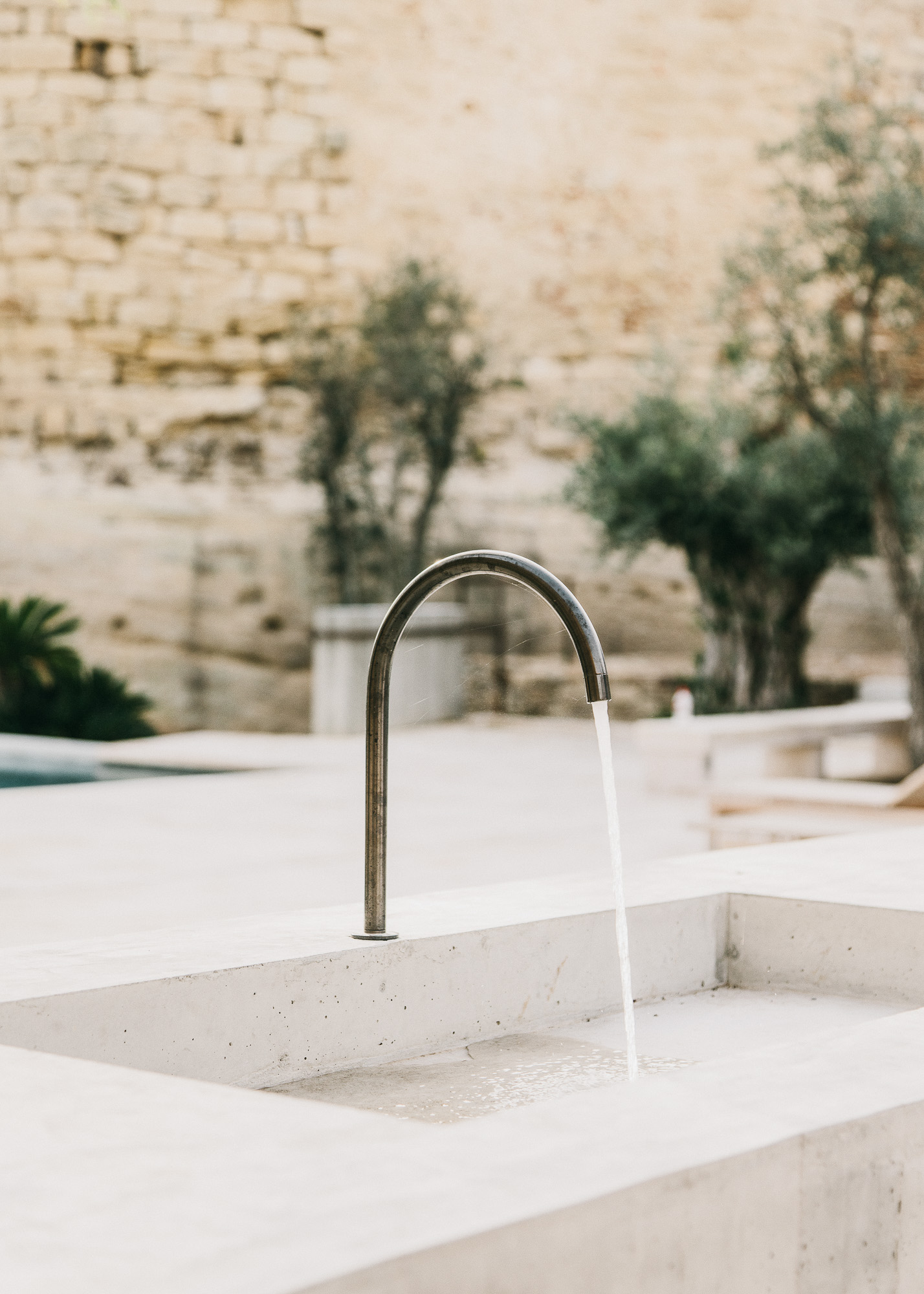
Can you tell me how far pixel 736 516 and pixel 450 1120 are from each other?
9813 millimetres

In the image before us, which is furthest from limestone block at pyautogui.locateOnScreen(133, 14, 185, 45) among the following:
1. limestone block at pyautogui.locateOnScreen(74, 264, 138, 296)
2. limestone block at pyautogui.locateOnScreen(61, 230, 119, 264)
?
limestone block at pyautogui.locateOnScreen(74, 264, 138, 296)

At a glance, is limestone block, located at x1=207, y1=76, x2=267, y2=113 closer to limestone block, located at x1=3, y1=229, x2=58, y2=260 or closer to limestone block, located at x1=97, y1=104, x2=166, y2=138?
limestone block, located at x1=97, y1=104, x2=166, y2=138

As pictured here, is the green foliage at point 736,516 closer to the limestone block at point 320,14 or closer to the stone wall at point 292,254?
the stone wall at point 292,254

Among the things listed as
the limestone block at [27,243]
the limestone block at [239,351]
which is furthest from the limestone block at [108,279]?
the limestone block at [239,351]

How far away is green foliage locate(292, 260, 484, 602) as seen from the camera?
1351cm

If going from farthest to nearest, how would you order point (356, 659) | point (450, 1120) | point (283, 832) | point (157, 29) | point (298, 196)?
point (298, 196) → point (157, 29) → point (356, 659) → point (283, 832) → point (450, 1120)

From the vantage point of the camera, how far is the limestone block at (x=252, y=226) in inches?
615

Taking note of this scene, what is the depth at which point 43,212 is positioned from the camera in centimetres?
1516

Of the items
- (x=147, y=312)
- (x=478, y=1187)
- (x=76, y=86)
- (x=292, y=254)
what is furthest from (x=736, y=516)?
(x=478, y=1187)

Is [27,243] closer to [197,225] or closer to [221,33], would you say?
[197,225]

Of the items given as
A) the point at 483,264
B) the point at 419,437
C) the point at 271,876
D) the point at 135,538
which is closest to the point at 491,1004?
the point at 271,876

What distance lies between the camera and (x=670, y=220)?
1681 centimetres

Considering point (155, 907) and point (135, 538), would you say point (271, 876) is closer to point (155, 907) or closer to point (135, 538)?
point (155, 907)

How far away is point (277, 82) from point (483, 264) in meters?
2.97
